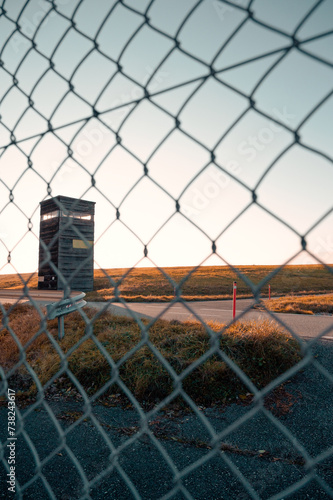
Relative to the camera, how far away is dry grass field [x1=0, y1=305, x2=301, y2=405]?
4270 millimetres

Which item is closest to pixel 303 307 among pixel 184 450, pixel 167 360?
pixel 167 360

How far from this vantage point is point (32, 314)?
757 cm

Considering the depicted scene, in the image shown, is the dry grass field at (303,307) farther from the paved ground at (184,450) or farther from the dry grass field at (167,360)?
the paved ground at (184,450)

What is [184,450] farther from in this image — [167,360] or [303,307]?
[303,307]

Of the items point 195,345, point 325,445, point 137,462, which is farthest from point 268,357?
point 137,462

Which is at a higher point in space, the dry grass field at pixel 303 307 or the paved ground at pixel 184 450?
the dry grass field at pixel 303 307

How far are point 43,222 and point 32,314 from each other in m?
10.7

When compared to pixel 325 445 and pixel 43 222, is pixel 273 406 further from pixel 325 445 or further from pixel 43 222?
pixel 43 222

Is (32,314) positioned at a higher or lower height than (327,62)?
lower

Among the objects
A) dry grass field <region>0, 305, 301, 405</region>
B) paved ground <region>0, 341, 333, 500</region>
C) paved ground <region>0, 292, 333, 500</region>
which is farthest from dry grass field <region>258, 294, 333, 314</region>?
paved ground <region>0, 341, 333, 500</region>

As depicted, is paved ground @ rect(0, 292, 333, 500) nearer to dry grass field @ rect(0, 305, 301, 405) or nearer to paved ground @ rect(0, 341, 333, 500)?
paved ground @ rect(0, 341, 333, 500)

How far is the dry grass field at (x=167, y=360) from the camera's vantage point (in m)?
4.27

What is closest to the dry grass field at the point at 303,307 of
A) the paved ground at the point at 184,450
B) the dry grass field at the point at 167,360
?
the dry grass field at the point at 167,360

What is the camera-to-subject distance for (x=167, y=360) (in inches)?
184
